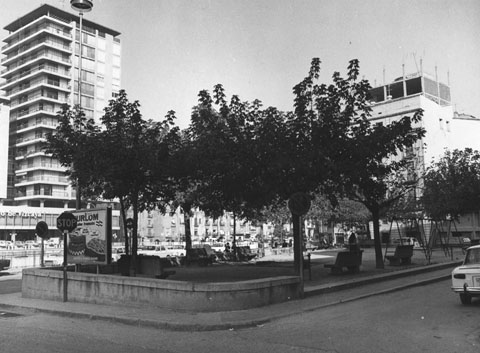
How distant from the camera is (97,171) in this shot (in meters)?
14.8

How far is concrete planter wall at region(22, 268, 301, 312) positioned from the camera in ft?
36.3

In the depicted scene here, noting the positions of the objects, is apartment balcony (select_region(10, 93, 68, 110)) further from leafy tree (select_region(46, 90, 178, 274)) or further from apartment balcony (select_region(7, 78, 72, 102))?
leafy tree (select_region(46, 90, 178, 274))

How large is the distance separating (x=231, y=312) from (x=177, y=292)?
143 centimetres

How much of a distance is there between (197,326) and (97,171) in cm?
705

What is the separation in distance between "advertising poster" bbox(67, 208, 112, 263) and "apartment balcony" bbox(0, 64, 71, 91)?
79.9 meters

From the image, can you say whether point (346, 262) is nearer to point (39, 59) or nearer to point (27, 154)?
point (27, 154)

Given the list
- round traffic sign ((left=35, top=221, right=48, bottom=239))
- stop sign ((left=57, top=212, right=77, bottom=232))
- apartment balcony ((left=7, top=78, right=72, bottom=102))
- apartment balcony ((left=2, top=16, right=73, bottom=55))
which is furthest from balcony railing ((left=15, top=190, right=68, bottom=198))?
stop sign ((left=57, top=212, right=77, bottom=232))

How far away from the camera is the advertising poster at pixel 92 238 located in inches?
583

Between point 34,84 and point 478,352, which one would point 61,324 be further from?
point 34,84

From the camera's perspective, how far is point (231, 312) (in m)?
10.8

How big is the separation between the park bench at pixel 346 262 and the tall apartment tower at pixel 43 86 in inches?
2965

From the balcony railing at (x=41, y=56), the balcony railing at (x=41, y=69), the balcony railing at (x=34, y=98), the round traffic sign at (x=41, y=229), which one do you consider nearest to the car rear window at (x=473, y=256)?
the round traffic sign at (x=41, y=229)

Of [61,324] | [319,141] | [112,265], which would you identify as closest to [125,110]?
[112,265]

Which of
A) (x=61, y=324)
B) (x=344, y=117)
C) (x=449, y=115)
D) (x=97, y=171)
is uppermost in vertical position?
(x=449, y=115)
